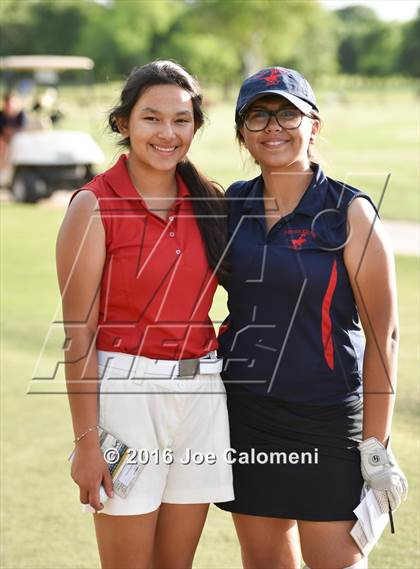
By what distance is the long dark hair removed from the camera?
8.00 ft

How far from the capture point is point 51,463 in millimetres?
4270

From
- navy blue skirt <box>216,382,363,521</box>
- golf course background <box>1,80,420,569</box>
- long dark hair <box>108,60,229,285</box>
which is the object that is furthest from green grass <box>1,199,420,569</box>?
long dark hair <box>108,60,229,285</box>

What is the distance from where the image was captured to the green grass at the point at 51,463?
3406mm

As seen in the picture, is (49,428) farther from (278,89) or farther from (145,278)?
(278,89)

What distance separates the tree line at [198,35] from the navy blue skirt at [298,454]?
64385 millimetres

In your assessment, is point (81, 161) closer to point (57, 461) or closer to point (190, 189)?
point (57, 461)

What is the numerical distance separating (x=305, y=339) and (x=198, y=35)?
77302 millimetres

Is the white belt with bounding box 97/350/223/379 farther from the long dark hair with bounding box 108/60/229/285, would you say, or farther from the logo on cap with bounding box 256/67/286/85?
the logo on cap with bounding box 256/67/286/85

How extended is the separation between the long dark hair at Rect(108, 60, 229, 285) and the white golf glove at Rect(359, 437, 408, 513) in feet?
1.83

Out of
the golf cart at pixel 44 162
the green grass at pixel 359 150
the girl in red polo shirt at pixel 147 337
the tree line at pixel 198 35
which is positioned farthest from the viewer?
the tree line at pixel 198 35

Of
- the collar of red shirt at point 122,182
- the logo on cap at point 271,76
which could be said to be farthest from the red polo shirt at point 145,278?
the logo on cap at point 271,76

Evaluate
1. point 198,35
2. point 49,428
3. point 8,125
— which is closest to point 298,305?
point 49,428

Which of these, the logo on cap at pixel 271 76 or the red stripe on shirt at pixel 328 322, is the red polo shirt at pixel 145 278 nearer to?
the red stripe on shirt at pixel 328 322

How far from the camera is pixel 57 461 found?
14.1ft
